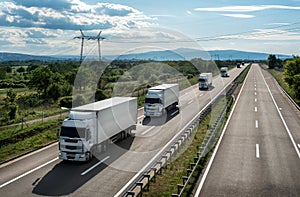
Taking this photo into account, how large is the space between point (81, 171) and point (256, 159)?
10.1 m

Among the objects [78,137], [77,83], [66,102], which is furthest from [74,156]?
[77,83]

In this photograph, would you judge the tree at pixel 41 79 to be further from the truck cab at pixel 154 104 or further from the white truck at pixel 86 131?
the white truck at pixel 86 131

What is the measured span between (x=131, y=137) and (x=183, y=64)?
5656 cm

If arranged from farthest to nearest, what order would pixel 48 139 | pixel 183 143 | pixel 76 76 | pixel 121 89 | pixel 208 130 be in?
pixel 76 76, pixel 121 89, pixel 208 130, pixel 48 139, pixel 183 143

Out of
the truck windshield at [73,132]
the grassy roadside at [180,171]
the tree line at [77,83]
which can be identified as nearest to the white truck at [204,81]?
the tree line at [77,83]

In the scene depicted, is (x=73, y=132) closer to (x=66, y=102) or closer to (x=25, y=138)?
(x=25, y=138)

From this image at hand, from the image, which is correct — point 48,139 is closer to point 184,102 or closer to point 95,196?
point 95,196

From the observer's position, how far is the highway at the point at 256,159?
14812 mm

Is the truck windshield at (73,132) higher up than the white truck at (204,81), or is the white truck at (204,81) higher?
the white truck at (204,81)

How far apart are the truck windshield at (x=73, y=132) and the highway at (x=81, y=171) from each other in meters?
1.69

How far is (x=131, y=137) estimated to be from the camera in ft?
81.4

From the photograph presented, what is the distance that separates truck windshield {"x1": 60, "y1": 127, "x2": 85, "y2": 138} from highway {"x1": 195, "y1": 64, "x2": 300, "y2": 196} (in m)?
6.91

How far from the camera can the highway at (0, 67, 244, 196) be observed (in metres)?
14.8

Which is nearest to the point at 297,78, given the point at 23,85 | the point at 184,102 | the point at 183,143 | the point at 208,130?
the point at 184,102
